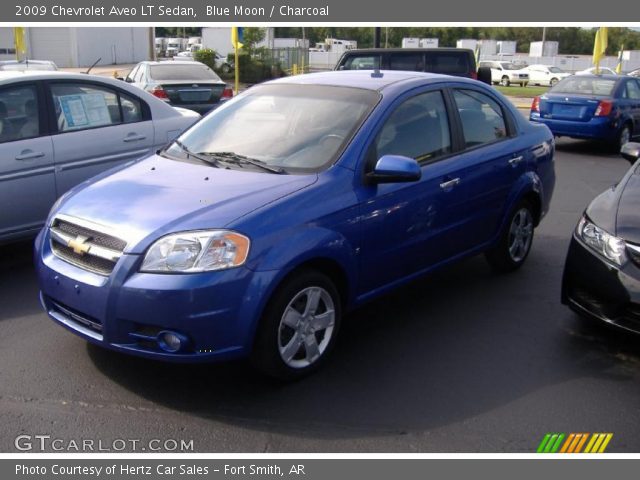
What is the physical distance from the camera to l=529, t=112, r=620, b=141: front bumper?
43.3 ft

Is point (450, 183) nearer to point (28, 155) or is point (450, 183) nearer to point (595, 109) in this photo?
point (28, 155)

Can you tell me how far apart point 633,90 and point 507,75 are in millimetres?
28932

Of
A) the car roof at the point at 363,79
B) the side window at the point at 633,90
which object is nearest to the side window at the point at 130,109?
the car roof at the point at 363,79

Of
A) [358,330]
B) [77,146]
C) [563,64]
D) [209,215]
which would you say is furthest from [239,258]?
[563,64]

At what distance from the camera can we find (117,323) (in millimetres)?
3631

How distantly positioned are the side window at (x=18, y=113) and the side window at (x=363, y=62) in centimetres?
874

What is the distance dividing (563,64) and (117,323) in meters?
60.0

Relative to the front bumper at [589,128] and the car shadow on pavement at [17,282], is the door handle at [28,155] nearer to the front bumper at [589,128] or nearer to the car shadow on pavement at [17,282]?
the car shadow on pavement at [17,282]

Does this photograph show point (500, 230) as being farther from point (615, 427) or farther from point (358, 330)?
point (615, 427)

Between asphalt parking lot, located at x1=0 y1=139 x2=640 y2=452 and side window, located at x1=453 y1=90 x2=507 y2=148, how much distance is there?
1.30 metres

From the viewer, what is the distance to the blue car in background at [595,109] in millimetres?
13219

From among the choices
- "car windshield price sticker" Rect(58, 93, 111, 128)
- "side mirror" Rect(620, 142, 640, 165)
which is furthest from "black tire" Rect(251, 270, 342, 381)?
"car windshield price sticker" Rect(58, 93, 111, 128)

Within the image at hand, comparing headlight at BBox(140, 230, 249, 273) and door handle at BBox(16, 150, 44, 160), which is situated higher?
door handle at BBox(16, 150, 44, 160)

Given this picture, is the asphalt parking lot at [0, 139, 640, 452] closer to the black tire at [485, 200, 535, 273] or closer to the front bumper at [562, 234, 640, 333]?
the front bumper at [562, 234, 640, 333]
